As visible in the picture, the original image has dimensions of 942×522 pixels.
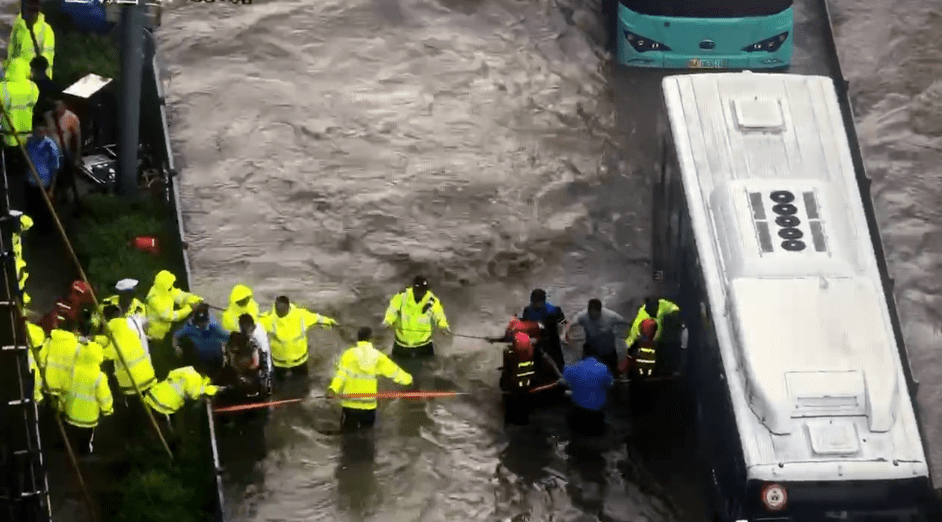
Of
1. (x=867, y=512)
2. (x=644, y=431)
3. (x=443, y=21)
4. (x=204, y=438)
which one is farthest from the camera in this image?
(x=443, y=21)

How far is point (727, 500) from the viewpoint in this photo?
1627 centimetres

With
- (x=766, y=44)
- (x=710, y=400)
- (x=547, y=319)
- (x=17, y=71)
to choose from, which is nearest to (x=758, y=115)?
(x=547, y=319)

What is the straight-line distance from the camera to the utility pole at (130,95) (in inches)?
771

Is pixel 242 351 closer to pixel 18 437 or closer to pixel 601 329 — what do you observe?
pixel 18 437

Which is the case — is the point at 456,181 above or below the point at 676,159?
below

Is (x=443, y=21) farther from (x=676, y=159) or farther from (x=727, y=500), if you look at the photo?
(x=727, y=500)

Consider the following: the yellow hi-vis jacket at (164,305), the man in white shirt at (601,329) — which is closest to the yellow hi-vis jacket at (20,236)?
the yellow hi-vis jacket at (164,305)

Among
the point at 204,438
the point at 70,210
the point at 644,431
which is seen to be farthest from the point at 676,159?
the point at 70,210

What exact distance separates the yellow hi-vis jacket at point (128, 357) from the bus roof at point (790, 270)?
18.0ft

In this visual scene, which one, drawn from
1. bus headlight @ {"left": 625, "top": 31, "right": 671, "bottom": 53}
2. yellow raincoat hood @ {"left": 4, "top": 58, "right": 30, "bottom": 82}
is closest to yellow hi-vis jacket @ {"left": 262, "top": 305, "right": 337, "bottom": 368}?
yellow raincoat hood @ {"left": 4, "top": 58, "right": 30, "bottom": 82}

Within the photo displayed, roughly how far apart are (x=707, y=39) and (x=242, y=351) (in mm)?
8997

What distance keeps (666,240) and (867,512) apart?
16.2 ft

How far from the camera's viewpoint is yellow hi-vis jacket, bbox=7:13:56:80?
20812mm

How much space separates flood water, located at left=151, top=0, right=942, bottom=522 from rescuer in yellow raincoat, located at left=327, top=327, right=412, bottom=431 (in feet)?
1.17
